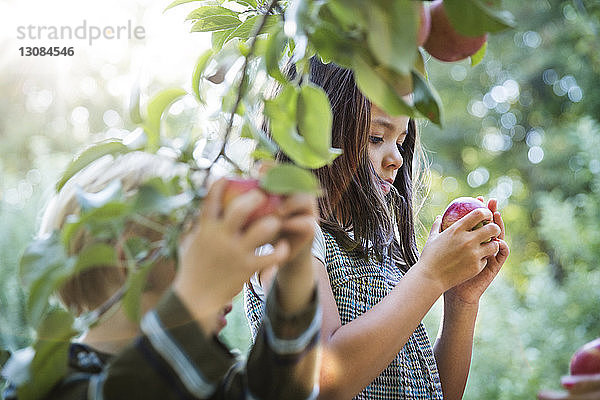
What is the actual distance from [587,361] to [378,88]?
0.29 metres

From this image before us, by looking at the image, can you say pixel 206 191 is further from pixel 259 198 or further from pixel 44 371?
pixel 44 371

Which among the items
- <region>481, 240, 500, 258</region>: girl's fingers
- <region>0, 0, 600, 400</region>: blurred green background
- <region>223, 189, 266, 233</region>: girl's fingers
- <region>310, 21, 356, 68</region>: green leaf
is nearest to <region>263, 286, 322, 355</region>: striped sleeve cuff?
<region>223, 189, 266, 233</region>: girl's fingers

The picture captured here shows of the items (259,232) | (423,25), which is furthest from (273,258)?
(423,25)

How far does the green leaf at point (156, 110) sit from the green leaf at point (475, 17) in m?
0.24

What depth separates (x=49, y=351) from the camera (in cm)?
50

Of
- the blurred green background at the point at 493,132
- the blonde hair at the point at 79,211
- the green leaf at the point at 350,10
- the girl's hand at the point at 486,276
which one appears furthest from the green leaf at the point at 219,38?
the blurred green background at the point at 493,132

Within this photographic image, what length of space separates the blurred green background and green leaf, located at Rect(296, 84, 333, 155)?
93.5 inches

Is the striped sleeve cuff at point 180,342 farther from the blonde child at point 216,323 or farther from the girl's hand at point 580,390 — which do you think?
the girl's hand at point 580,390

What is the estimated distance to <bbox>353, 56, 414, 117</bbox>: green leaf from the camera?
19.4 inches

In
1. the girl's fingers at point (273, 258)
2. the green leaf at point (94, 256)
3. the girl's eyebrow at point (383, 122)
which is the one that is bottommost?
the girl's eyebrow at point (383, 122)

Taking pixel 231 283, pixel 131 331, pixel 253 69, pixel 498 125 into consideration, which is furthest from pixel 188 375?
pixel 498 125

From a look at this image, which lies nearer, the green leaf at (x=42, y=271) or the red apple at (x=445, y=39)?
the green leaf at (x=42, y=271)

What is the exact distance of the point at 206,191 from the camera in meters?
0.48

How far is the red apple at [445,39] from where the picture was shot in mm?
578
